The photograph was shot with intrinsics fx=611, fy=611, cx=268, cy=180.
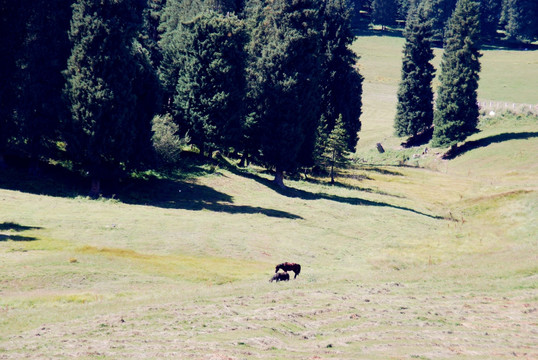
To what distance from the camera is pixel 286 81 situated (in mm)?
77750

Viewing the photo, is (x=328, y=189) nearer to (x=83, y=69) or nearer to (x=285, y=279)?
(x=83, y=69)

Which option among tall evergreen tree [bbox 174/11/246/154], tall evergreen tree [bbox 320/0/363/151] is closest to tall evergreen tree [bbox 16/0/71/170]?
tall evergreen tree [bbox 174/11/246/154]

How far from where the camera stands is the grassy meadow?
2686 centimetres

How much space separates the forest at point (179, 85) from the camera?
62.9 meters

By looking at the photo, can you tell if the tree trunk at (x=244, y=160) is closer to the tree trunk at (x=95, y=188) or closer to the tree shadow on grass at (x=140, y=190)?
the tree shadow on grass at (x=140, y=190)

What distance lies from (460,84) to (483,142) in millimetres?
11788

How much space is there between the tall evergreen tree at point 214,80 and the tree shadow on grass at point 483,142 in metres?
53.4

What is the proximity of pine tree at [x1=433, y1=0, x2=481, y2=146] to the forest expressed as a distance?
261mm

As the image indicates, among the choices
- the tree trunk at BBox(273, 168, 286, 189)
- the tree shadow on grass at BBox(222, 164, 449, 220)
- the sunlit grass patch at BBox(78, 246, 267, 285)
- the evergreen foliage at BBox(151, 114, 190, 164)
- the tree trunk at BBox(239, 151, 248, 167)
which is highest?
the evergreen foliage at BBox(151, 114, 190, 164)

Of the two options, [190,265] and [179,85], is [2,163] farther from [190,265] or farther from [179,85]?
[190,265]

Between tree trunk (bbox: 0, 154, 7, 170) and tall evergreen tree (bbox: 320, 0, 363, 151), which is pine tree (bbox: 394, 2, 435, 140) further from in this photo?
tree trunk (bbox: 0, 154, 7, 170)

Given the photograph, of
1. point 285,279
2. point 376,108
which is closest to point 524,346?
point 285,279

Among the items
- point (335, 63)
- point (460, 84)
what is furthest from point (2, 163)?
point (460, 84)

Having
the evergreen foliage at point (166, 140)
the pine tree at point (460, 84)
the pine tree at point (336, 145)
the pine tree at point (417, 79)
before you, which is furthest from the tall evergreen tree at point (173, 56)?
the pine tree at point (417, 79)
